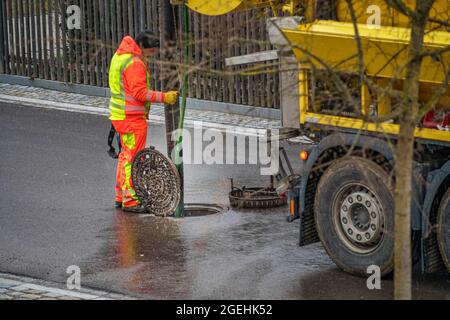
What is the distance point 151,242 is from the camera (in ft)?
39.3

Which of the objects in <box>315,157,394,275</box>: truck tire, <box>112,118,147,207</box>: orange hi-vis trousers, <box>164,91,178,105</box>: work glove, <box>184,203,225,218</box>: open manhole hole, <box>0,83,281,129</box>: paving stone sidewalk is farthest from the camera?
<box>0,83,281,129</box>: paving stone sidewalk

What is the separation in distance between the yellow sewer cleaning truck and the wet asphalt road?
38cm

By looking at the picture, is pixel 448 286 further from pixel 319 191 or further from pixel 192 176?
pixel 192 176

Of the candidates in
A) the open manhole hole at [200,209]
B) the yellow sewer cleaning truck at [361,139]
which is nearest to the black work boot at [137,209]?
the open manhole hole at [200,209]

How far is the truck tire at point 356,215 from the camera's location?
33.0ft

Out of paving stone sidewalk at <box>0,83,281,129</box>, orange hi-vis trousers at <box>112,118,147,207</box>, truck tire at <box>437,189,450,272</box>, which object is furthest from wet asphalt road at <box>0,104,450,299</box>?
paving stone sidewalk at <box>0,83,281,129</box>

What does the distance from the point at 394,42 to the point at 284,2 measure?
6.78 feet

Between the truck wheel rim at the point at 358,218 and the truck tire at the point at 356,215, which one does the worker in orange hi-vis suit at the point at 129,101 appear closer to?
the truck tire at the point at 356,215

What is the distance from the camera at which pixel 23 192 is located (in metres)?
14.3

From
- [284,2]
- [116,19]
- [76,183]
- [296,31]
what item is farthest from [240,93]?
[296,31]

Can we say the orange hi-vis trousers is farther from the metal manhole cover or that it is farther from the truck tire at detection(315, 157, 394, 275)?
the truck tire at detection(315, 157, 394, 275)

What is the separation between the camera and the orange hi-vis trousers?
44.0 feet

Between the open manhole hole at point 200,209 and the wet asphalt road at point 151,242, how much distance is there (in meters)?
0.23

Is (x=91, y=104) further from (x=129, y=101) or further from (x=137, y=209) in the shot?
(x=137, y=209)
